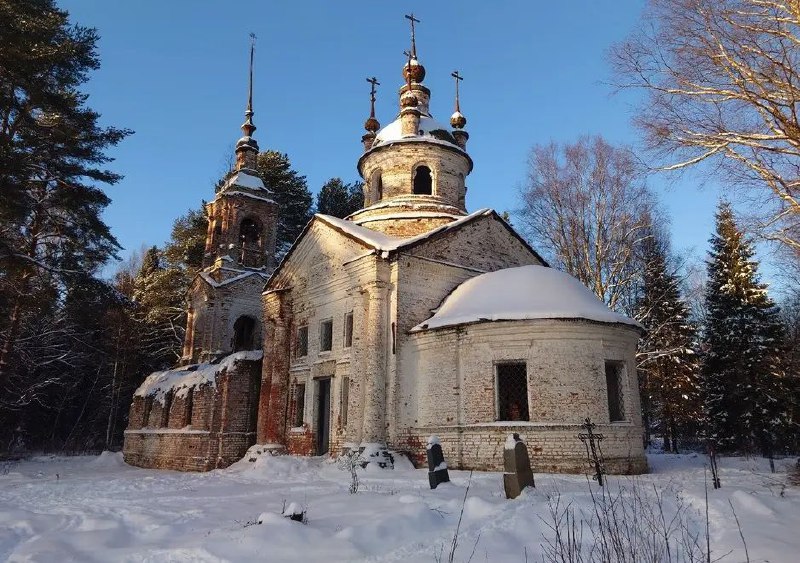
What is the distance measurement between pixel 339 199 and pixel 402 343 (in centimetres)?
2648

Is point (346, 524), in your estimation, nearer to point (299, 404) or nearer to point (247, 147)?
point (299, 404)

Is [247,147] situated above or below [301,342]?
above

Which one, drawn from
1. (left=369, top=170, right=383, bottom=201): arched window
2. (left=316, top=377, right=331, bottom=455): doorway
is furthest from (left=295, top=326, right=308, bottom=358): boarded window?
(left=369, top=170, right=383, bottom=201): arched window

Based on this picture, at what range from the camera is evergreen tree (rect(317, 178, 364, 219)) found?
3950 centimetres

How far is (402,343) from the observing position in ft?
49.5

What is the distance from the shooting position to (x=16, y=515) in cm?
707

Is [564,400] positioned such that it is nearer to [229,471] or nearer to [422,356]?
[422,356]

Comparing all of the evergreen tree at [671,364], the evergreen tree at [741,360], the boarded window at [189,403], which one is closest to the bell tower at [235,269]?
the boarded window at [189,403]

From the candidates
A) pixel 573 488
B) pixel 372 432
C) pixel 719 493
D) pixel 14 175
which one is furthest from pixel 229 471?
pixel 719 493

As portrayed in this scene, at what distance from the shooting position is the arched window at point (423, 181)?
69.3 ft

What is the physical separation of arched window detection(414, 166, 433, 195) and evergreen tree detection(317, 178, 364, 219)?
1827 cm

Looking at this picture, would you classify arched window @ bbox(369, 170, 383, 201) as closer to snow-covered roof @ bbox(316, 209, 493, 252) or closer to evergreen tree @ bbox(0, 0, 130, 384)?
snow-covered roof @ bbox(316, 209, 493, 252)

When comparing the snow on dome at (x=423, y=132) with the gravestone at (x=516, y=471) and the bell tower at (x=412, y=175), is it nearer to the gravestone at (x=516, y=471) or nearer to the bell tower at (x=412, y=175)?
the bell tower at (x=412, y=175)

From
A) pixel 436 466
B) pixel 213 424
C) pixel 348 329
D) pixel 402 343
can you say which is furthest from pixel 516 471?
pixel 213 424
